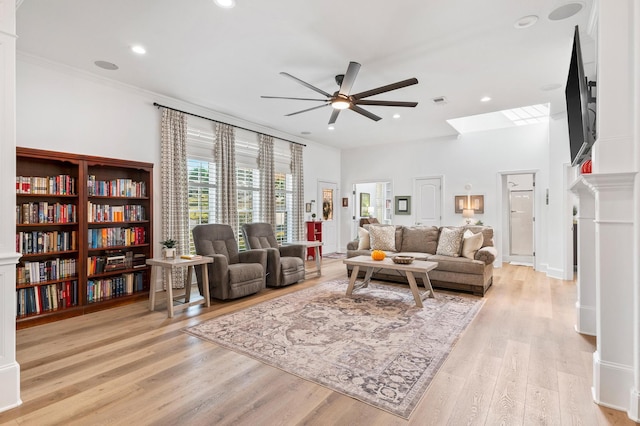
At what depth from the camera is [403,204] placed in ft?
27.2

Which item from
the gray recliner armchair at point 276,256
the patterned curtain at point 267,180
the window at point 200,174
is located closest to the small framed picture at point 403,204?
the patterned curtain at point 267,180

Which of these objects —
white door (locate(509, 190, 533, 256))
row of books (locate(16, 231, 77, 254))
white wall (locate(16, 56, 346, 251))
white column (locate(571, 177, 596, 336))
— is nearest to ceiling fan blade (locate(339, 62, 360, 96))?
white column (locate(571, 177, 596, 336))

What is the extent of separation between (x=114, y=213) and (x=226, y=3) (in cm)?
307

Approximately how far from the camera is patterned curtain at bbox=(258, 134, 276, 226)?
659 centimetres

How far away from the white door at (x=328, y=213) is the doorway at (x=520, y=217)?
4.24 m

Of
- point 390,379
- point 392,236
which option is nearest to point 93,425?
point 390,379

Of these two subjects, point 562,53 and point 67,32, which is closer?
point 67,32

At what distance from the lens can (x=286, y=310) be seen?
12.8 feet

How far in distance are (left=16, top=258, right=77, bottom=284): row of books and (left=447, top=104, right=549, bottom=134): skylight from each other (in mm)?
6641

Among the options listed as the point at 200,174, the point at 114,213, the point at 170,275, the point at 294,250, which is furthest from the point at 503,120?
the point at 114,213

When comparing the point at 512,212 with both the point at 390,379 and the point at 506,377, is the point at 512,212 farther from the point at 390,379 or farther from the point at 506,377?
the point at 390,379

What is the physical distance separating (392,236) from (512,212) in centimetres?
393

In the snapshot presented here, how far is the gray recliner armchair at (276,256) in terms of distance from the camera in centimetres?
504

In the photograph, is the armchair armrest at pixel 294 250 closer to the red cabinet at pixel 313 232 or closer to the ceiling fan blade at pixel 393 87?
the red cabinet at pixel 313 232
